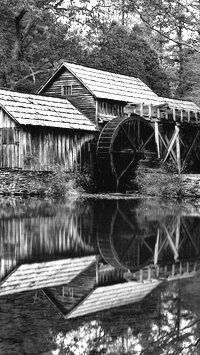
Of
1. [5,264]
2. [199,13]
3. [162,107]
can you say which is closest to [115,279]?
[5,264]

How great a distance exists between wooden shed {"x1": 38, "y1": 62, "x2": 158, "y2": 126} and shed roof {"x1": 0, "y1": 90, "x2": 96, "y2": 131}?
2.51ft

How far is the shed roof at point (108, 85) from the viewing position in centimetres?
3381

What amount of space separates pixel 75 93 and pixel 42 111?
4996mm

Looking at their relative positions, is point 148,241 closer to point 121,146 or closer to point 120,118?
point 120,118

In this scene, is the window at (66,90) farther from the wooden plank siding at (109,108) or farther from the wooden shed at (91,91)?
the wooden plank siding at (109,108)

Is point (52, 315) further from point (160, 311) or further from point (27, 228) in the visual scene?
point (27, 228)

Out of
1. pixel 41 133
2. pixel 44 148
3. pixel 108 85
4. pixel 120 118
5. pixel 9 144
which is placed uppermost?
pixel 108 85

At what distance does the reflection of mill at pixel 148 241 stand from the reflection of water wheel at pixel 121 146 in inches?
599

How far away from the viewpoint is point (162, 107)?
30750mm

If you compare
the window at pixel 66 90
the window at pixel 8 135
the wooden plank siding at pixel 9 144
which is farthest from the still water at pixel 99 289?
the window at pixel 66 90

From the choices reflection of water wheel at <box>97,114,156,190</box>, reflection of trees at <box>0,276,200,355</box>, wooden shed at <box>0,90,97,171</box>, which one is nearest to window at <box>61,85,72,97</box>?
wooden shed at <box>0,90,97,171</box>

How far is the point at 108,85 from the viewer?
117 feet

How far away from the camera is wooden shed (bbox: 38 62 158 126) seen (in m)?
33.3

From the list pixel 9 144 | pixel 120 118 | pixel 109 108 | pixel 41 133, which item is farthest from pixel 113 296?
pixel 109 108
